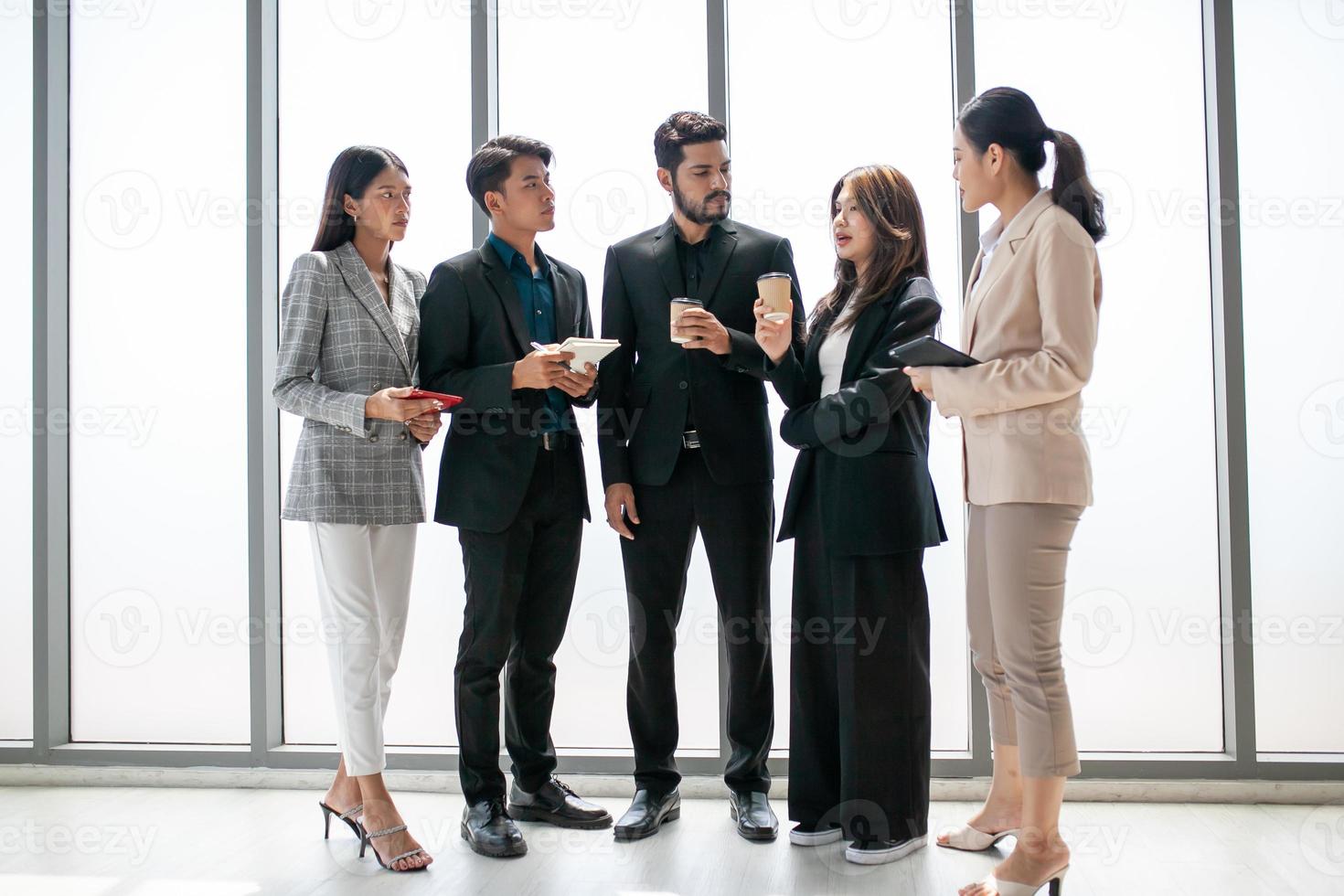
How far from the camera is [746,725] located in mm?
2535

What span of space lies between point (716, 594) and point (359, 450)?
3.19 feet

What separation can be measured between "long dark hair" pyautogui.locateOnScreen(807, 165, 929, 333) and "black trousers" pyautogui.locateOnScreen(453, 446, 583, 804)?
2.91 feet

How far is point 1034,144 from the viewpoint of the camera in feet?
6.86

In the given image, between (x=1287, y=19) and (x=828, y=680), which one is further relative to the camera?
(x=1287, y=19)

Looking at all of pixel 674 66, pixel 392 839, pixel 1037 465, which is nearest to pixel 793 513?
pixel 1037 465

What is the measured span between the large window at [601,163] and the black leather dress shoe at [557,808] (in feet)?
1.34

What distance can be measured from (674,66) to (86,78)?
202 cm

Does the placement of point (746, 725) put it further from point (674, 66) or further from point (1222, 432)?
point (674, 66)

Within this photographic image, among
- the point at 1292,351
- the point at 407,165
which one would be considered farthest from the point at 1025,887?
the point at 407,165

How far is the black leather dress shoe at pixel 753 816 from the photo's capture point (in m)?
2.47

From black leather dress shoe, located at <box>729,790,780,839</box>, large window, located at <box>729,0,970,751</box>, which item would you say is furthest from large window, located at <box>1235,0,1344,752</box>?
black leather dress shoe, located at <box>729,790,780,839</box>

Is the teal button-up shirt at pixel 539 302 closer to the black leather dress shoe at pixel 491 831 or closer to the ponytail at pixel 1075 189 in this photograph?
the black leather dress shoe at pixel 491 831

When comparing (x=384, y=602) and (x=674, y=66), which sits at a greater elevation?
(x=674, y=66)

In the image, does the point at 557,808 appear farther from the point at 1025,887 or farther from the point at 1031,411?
the point at 1031,411
